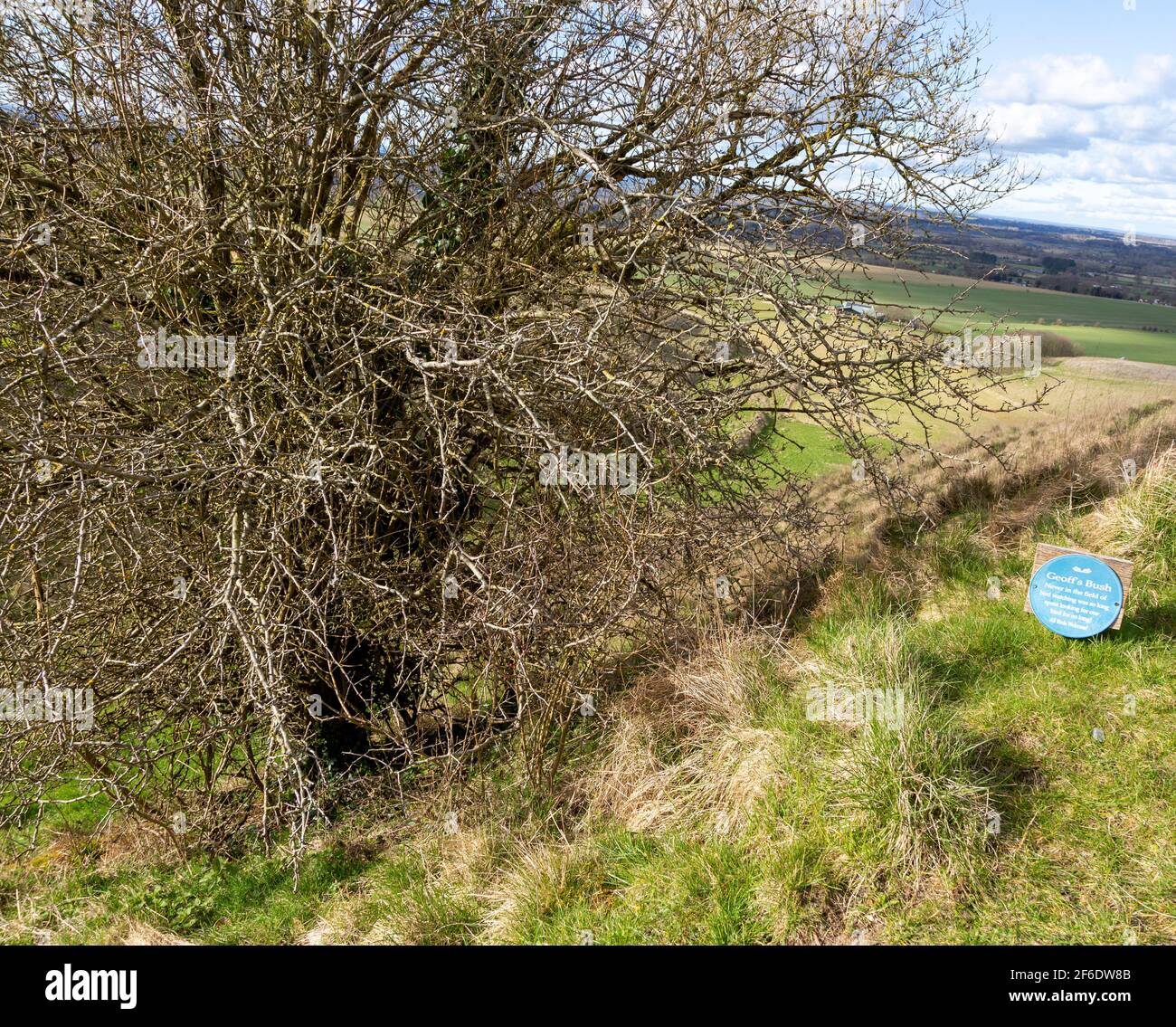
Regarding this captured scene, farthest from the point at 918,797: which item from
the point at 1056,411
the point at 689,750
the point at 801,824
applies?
the point at 1056,411

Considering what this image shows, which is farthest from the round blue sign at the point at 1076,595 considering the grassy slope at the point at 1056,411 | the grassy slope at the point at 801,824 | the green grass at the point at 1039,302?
the grassy slope at the point at 1056,411

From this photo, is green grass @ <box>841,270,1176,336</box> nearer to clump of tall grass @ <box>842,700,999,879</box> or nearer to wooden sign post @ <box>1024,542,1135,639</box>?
wooden sign post @ <box>1024,542,1135,639</box>

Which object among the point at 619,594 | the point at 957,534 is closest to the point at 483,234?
the point at 619,594

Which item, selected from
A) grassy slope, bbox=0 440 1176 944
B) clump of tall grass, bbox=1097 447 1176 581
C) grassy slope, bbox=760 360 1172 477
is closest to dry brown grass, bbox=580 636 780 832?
grassy slope, bbox=0 440 1176 944

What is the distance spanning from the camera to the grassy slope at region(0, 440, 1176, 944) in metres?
3.37

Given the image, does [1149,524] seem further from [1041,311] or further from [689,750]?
[1041,311]

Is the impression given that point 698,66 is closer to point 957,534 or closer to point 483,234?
point 483,234

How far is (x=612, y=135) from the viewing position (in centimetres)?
550

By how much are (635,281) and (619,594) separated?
217 centimetres

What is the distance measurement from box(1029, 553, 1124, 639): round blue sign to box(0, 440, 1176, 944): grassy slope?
16 centimetres

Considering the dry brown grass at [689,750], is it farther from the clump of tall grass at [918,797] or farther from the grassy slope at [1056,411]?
the grassy slope at [1056,411]

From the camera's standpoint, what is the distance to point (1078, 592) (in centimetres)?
466

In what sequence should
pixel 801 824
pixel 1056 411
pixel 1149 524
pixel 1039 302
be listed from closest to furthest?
pixel 801 824
pixel 1149 524
pixel 1056 411
pixel 1039 302

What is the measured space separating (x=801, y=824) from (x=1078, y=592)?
84.4 inches
